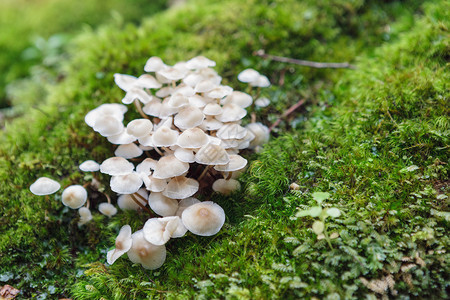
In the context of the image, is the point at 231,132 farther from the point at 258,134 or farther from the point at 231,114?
the point at 258,134

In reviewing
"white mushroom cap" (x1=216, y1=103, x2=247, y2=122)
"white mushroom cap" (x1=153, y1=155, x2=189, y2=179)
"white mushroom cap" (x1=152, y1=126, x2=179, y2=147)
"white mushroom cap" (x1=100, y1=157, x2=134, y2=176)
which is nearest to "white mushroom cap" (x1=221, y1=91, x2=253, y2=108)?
"white mushroom cap" (x1=216, y1=103, x2=247, y2=122)

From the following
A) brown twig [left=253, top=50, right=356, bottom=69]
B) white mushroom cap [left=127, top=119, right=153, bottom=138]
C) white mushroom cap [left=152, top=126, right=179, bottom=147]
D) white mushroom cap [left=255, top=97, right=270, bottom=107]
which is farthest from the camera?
brown twig [left=253, top=50, right=356, bottom=69]

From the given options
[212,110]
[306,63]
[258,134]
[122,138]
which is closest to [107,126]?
[122,138]

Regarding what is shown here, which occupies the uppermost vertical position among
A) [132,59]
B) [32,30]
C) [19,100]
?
[132,59]

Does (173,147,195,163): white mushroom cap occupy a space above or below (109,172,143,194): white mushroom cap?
above

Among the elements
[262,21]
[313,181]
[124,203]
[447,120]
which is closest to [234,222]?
[313,181]

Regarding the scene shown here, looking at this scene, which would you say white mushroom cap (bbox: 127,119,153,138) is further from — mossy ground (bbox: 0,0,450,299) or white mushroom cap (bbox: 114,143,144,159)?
mossy ground (bbox: 0,0,450,299)

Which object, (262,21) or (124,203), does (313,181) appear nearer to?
(124,203)
